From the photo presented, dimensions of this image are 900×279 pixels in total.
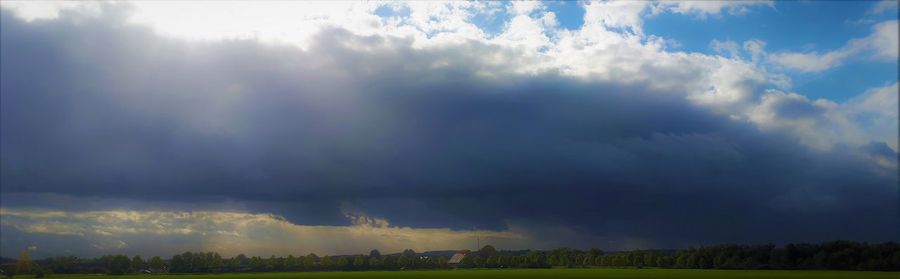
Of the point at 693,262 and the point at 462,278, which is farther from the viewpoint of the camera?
the point at 693,262

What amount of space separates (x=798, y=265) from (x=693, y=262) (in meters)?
26.7

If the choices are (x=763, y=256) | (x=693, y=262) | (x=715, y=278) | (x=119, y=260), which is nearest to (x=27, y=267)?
(x=119, y=260)

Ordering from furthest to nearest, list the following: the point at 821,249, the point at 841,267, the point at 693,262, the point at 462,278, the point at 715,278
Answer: the point at 693,262
the point at 821,249
the point at 841,267
the point at 462,278
the point at 715,278

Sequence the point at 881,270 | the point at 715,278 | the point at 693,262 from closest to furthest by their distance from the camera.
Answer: the point at 715,278
the point at 881,270
the point at 693,262

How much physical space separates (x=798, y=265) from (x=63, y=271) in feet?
614

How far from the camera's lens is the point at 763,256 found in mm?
179250

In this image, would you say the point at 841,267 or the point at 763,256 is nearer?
the point at 841,267

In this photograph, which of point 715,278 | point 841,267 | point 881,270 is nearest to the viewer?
point 715,278

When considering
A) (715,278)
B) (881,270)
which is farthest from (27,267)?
(881,270)

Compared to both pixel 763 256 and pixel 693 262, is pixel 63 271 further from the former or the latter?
pixel 763 256

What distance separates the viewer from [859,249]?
525 feet

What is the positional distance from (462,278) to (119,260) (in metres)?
127

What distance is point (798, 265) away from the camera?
6737 inches

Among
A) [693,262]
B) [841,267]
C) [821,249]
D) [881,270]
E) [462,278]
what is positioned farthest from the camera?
[693,262]
